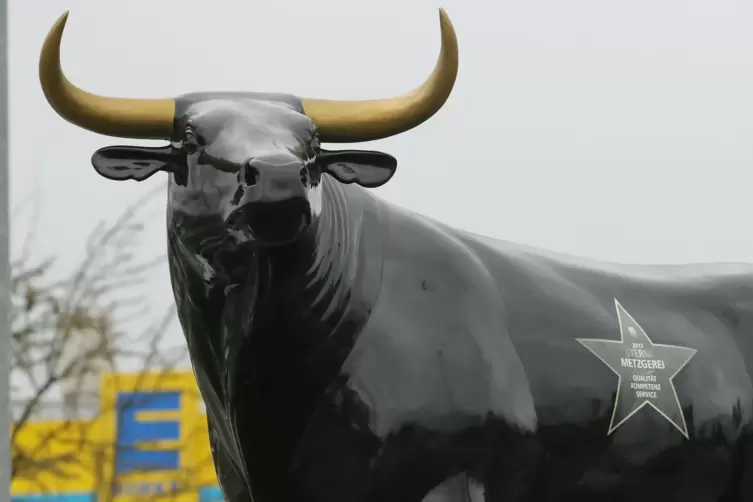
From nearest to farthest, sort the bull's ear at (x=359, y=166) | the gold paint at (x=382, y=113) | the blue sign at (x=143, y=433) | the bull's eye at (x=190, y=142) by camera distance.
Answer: the bull's eye at (x=190, y=142), the bull's ear at (x=359, y=166), the gold paint at (x=382, y=113), the blue sign at (x=143, y=433)

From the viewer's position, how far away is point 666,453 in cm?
406

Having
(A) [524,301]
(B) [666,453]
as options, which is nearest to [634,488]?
(B) [666,453]

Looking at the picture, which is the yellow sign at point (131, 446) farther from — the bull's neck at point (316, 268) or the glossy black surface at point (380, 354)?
the bull's neck at point (316, 268)

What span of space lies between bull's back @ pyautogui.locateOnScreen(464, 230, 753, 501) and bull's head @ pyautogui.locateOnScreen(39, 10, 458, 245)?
824mm

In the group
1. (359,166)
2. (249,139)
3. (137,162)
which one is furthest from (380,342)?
(137,162)

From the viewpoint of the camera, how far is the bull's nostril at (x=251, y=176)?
2.95m

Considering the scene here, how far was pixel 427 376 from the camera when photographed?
3.65 metres

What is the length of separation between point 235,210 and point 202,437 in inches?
475

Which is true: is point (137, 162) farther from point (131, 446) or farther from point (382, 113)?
point (131, 446)

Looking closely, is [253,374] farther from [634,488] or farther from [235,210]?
[634,488]

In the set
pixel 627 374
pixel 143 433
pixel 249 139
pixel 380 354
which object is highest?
pixel 249 139

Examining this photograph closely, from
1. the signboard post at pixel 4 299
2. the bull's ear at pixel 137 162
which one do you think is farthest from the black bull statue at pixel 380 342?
the signboard post at pixel 4 299

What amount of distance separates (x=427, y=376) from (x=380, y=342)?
0.21 metres

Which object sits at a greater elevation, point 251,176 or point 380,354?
point 251,176
